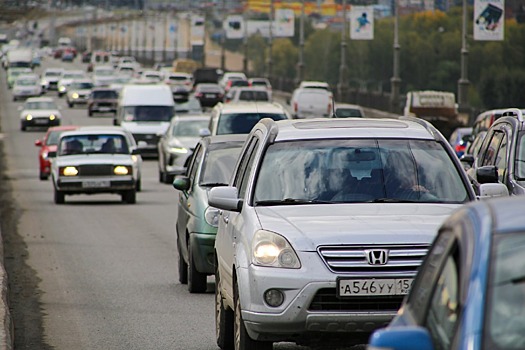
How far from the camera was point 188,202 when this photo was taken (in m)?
14.8

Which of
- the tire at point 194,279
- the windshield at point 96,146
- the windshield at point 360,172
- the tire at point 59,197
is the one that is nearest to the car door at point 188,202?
the tire at point 194,279

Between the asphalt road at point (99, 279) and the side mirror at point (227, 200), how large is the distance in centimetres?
137

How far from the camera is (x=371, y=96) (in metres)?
75.1

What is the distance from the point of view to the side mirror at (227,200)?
31.0ft

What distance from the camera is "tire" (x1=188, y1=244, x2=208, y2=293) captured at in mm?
14023

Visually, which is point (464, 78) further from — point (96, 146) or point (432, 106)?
point (96, 146)

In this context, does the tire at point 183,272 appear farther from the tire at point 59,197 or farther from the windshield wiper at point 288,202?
the tire at point 59,197

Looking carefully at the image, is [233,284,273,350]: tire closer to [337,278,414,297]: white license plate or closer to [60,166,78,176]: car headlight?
[337,278,414,297]: white license plate

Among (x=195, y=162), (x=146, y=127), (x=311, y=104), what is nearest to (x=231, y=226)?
(x=195, y=162)

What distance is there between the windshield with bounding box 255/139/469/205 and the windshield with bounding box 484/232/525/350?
4852 millimetres

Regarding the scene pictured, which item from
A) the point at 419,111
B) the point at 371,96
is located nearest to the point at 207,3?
the point at 371,96

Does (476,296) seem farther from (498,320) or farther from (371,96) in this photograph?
(371,96)

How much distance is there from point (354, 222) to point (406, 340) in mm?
4322

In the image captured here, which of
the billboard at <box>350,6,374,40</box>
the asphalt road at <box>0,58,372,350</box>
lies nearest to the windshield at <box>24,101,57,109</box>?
the billboard at <box>350,6,374,40</box>
